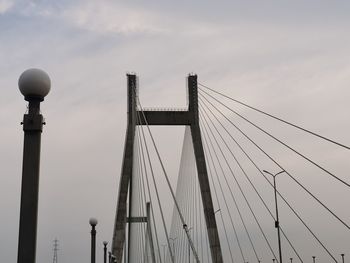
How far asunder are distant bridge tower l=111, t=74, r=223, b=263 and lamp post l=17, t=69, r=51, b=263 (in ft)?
84.4

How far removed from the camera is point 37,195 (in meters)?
8.23

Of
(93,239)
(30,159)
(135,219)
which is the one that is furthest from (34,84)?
(135,219)

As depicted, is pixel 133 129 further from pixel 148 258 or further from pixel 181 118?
pixel 148 258

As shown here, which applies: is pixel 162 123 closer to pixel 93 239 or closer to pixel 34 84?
pixel 93 239

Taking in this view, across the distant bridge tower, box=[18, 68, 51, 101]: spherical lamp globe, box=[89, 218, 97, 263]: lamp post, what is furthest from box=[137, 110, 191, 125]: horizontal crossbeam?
box=[18, 68, 51, 101]: spherical lamp globe

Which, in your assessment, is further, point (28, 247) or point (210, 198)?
point (210, 198)

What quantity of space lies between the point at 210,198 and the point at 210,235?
2228 millimetres

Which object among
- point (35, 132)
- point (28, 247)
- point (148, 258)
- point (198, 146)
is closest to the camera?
point (28, 247)

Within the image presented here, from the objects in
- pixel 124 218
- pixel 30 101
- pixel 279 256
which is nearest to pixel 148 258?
pixel 124 218

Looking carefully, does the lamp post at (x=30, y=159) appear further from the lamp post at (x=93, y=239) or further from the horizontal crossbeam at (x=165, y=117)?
the horizontal crossbeam at (x=165, y=117)

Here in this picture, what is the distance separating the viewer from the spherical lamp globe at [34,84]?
8.88 metres

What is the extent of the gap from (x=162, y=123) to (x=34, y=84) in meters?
26.4

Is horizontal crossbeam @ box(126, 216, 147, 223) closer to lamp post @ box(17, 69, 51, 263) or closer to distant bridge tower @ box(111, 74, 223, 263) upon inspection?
distant bridge tower @ box(111, 74, 223, 263)

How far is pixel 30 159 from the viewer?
8.42 metres
